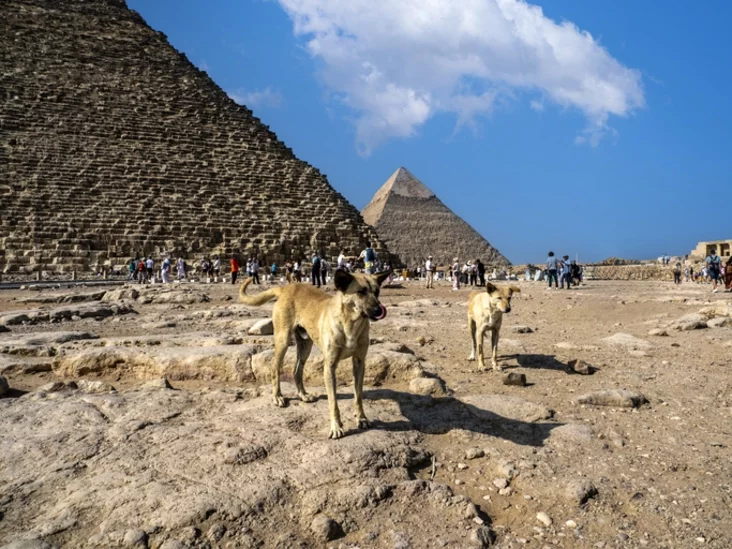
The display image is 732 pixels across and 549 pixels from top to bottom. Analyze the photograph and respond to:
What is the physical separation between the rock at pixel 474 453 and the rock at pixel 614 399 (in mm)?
1232

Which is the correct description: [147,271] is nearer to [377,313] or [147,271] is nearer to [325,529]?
[377,313]

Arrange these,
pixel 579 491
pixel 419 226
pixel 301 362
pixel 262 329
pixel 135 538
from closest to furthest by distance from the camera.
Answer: pixel 135 538, pixel 579 491, pixel 301 362, pixel 262 329, pixel 419 226

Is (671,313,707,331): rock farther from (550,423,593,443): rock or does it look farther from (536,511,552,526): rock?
(536,511,552,526): rock

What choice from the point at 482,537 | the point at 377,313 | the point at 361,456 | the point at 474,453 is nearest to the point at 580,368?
the point at 474,453

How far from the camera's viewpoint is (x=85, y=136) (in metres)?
38.4

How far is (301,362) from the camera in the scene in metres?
3.66

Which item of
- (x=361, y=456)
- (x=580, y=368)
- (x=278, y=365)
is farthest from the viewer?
(x=580, y=368)

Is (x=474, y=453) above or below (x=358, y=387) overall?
below

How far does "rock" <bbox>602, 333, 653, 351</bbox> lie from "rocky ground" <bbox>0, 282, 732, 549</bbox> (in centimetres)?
98

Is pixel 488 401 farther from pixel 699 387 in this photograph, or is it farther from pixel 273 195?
pixel 273 195

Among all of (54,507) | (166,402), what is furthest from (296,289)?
(54,507)

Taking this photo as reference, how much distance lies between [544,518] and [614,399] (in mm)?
1704

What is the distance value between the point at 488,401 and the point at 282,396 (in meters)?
1.30

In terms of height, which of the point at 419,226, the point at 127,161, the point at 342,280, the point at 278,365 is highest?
the point at 419,226
